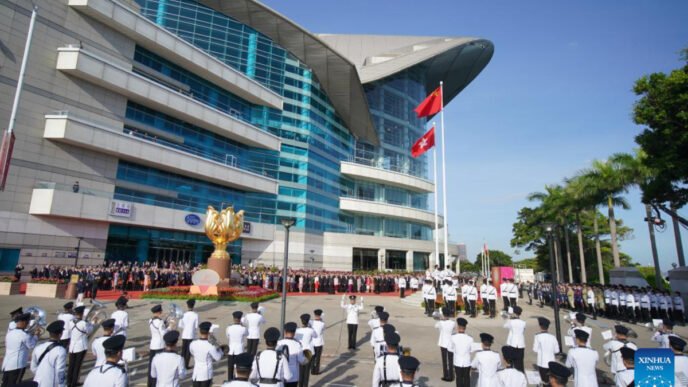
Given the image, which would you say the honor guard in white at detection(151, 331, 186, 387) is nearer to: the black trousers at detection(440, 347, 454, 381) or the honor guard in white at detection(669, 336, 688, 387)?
the black trousers at detection(440, 347, 454, 381)

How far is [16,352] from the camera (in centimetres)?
676

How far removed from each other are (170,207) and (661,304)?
3851 centimetres

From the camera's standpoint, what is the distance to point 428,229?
6600 cm

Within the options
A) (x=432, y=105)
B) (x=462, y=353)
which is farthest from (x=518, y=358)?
(x=432, y=105)

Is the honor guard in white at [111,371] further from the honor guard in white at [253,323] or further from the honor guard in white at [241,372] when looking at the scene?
the honor guard in white at [253,323]

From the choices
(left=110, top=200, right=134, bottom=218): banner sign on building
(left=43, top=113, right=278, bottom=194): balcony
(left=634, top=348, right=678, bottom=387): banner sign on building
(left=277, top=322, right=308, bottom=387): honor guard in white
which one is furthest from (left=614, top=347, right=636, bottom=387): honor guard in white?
(left=43, top=113, right=278, bottom=194): balcony

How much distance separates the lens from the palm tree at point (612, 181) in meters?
29.4

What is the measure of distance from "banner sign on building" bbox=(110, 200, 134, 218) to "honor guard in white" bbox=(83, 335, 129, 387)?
31.2 metres

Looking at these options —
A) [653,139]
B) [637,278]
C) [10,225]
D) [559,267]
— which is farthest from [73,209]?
[559,267]

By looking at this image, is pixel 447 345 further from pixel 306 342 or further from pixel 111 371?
pixel 111 371

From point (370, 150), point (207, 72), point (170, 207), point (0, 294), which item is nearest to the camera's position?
point (0, 294)

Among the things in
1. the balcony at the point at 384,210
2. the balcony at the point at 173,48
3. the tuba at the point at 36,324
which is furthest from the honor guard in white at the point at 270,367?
the balcony at the point at 384,210

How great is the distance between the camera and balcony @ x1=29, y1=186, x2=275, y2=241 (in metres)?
27.8

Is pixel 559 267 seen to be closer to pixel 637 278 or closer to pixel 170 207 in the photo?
pixel 637 278
